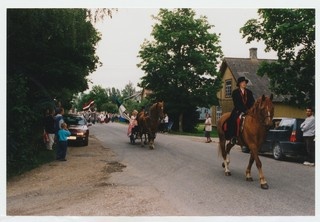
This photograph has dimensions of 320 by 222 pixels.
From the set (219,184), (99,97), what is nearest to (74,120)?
(219,184)

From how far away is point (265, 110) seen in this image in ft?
30.8

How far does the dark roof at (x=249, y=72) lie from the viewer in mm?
35359

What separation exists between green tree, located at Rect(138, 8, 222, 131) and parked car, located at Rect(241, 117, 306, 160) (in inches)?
728

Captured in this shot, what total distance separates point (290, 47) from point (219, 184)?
286 inches

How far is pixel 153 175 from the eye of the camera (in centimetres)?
1101

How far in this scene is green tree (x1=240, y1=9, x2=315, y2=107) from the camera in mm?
13109

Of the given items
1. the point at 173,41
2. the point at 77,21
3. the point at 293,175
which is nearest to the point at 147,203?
the point at 293,175

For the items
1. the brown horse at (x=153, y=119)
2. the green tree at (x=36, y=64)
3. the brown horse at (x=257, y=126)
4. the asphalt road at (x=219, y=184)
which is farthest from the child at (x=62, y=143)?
the brown horse at (x=257, y=126)

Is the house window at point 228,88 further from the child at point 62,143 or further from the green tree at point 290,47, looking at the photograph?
the child at point 62,143

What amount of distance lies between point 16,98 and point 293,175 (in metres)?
8.05

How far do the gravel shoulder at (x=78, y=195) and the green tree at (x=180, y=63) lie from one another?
2215cm

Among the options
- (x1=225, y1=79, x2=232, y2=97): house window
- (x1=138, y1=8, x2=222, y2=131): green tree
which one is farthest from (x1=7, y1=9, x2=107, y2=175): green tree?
(x1=225, y1=79, x2=232, y2=97): house window

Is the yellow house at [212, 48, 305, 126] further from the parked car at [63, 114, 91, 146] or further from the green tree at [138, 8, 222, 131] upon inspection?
the parked car at [63, 114, 91, 146]
